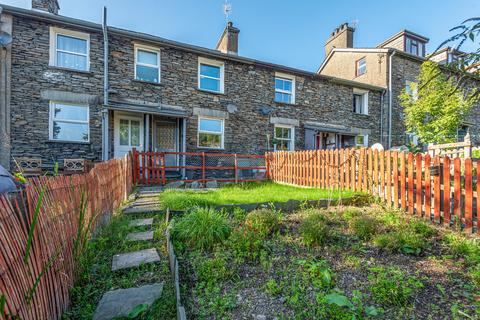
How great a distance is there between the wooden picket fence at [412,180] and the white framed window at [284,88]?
6291 mm

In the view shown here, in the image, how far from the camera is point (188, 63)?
1072 centimetres

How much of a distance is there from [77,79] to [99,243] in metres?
8.01

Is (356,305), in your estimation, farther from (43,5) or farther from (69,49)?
(43,5)

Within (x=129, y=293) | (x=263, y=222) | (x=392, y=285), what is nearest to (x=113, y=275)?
(x=129, y=293)

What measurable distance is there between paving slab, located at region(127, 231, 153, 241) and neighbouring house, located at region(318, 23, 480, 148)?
1560 cm

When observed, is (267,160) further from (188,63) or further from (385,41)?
(385,41)

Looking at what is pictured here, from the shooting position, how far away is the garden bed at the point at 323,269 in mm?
1963

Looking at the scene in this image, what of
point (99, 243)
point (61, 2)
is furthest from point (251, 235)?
point (61, 2)

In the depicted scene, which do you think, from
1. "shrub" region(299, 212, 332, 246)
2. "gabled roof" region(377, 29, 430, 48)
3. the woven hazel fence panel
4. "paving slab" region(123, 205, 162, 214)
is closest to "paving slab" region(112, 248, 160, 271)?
the woven hazel fence panel

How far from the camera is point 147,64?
32.9ft

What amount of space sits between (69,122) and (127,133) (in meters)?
2.00

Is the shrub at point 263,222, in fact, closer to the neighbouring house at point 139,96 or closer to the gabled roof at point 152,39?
the neighbouring house at point 139,96

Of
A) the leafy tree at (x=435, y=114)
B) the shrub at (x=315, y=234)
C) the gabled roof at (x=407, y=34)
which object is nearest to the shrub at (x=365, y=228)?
the shrub at (x=315, y=234)

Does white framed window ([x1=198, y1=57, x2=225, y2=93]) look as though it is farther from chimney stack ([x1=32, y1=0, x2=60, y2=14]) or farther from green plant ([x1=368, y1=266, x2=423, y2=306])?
green plant ([x1=368, y1=266, x2=423, y2=306])
